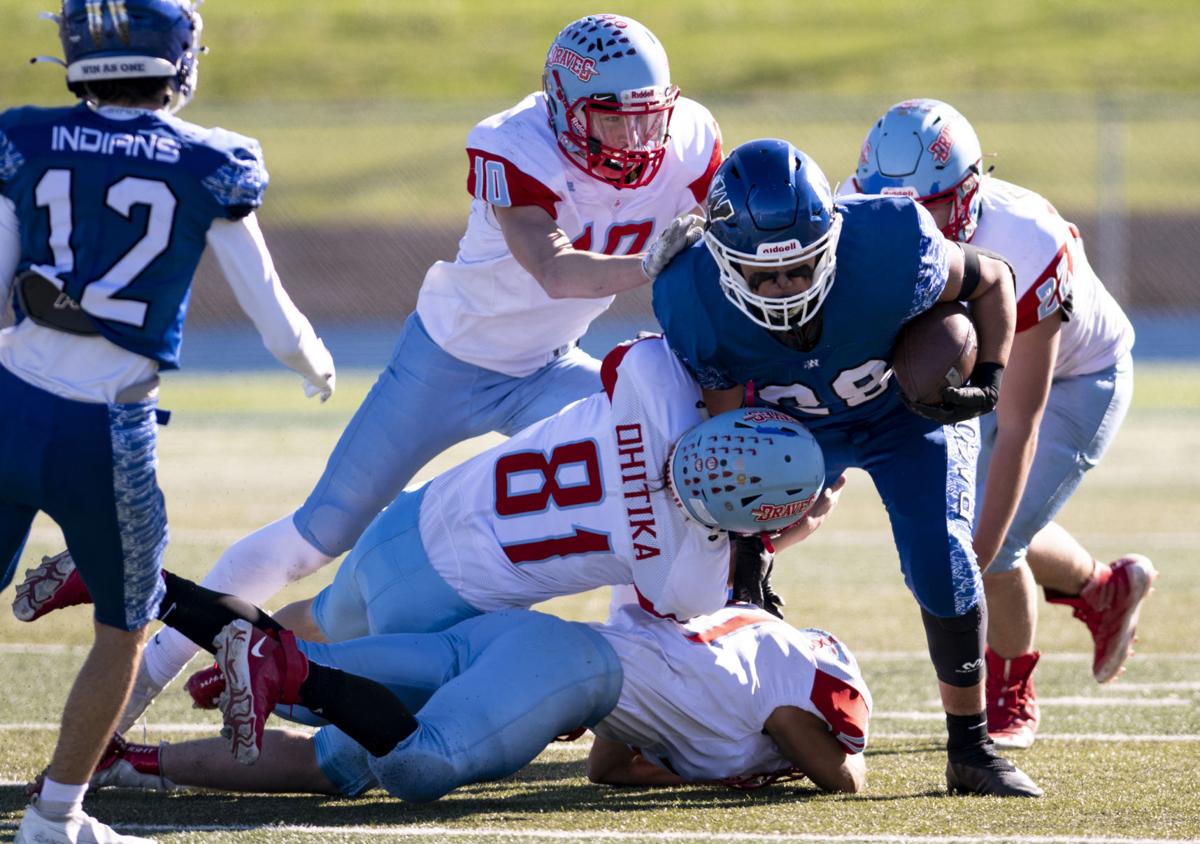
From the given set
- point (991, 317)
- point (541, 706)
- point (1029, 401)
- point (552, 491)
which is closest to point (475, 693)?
point (541, 706)

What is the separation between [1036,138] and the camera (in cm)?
2475

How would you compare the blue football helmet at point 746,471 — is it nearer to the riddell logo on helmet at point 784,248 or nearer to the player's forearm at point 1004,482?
the riddell logo on helmet at point 784,248

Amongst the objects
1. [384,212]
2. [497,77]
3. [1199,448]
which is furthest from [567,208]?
[497,77]

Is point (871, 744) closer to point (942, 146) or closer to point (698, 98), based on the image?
point (942, 146)

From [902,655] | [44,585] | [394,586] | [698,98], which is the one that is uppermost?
[44,585]

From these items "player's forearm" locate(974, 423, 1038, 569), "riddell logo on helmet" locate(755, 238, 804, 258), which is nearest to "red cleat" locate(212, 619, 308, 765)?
"riddell logo on helmet" locate(755, 238, 804, 258)

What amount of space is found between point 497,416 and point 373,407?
32 cm

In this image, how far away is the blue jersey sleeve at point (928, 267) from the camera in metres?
3.72

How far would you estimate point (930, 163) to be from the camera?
14.0ft

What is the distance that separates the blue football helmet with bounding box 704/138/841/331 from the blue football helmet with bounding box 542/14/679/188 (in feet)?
2.27

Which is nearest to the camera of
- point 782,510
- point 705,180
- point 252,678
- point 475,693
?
point 252,678

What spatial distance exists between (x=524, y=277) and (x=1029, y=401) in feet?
4.28

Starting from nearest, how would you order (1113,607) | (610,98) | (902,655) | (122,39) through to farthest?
(122,39) < (610,98) < (1113,607) < (902,655)

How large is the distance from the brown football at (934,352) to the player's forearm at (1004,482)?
498mm
